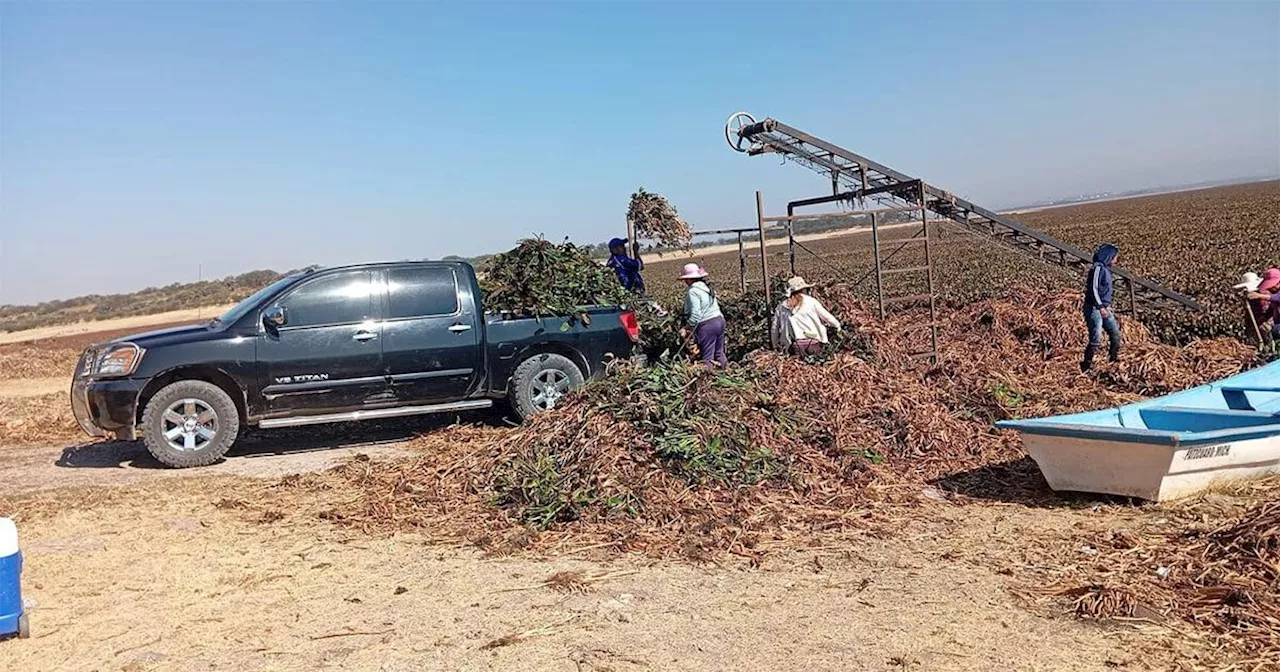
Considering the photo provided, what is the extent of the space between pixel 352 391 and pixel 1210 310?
39.6 ft

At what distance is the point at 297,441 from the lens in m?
10.3

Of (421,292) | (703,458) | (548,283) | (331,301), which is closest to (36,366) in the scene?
(331,301)

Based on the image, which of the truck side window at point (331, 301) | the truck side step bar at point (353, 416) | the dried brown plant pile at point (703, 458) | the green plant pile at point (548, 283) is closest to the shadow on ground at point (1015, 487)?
the dried brown plant pile at point (703, 458)

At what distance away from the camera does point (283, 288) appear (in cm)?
941

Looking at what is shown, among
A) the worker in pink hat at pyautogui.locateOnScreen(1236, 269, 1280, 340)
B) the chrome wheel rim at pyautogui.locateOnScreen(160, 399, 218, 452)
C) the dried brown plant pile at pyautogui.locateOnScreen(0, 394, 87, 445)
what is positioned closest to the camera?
the chrome wheel rim at pyautogui.locateOnScreen(160, 399, 218, 452)

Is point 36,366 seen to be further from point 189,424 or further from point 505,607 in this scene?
point 505,607

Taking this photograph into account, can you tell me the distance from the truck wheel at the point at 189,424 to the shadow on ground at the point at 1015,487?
640 centimetres

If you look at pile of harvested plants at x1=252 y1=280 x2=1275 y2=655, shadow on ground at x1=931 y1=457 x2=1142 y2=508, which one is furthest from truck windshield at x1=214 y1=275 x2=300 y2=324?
shadow on ground at x1=931 y1=457 x2=1142 y2=508

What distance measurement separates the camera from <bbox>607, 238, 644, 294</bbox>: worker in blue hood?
12.9 meters

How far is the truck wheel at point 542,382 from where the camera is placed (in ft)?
32.0

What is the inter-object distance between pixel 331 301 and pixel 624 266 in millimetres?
4630

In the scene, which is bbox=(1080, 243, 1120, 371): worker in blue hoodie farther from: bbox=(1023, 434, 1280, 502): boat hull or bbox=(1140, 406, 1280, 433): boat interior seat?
bbox=(1023, 434, 1280, 502): boat hull

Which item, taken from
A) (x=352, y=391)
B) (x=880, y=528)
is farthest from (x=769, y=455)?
(x=352, y=391)

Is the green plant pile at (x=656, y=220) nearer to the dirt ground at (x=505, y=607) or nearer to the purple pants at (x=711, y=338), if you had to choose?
the purple pants at (x=711, y=338)
